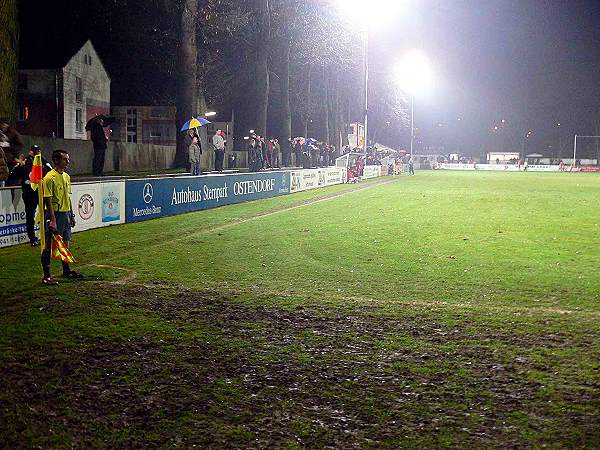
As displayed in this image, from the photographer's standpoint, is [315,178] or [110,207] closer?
[110,207]

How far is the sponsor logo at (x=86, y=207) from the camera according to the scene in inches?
642

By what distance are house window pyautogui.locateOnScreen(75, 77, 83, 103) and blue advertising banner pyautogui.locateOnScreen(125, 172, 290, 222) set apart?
33988 millimetres

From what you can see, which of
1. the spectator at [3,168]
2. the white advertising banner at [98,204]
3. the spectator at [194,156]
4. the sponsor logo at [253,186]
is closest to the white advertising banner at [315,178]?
the sponsor logo at [253,186]

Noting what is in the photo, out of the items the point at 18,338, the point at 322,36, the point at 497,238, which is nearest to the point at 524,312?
the point at 18,338

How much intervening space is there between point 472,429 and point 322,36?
47.6 meters

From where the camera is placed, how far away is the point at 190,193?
22.6 meters

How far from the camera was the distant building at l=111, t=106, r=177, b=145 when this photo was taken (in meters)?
73.8

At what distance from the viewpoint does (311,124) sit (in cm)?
8269

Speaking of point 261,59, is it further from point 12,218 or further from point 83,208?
point 12,218

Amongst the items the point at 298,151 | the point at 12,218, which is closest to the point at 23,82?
the point at 298,151

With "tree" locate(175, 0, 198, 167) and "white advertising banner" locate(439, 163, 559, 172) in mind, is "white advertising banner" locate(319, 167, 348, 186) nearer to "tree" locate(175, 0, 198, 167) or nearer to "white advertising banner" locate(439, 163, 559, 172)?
"tree" locate(175, 0, 198, 167)

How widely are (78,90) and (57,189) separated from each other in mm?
52572

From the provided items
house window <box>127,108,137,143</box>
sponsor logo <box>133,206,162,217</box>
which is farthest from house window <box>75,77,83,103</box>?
sponsor logo <box>133,206,162,217</box>

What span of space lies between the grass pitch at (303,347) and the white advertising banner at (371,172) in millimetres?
38399
